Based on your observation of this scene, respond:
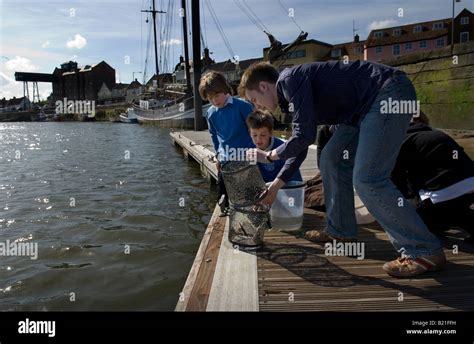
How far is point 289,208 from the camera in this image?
4.23 meters

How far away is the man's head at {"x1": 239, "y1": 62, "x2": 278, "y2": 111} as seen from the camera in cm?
320

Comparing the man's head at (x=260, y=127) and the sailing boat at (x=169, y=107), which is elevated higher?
the sailing boat at (x=169, y=107)

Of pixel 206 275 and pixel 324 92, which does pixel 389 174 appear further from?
pixel 206 275

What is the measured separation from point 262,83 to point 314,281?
154cm

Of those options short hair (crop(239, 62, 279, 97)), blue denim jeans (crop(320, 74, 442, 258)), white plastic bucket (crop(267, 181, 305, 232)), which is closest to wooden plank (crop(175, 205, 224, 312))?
white plastic bucket (crop(267, 181, 305, 232))

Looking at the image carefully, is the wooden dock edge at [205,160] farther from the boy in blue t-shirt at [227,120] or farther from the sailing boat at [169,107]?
the sailing boat at [169,107]

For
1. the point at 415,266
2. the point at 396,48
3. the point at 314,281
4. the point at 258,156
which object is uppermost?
the point at 396,48

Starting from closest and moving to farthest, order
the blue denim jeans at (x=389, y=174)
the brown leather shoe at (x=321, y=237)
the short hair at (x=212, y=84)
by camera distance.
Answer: the blue denim jeans at (x=389, y=174) < the brown leather shoe at (x=321, y=237) < the short hair at (x=212, y=84)

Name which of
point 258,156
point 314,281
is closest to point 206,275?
point 314,281

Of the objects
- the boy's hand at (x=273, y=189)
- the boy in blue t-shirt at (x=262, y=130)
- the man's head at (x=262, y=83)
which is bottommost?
the boy's hand at (x=273, y=189)

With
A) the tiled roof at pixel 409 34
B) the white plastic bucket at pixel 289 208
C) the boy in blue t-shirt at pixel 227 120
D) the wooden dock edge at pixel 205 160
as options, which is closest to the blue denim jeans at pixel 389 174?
the white plastic bucket at pixel 289 208

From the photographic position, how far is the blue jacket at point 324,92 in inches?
115

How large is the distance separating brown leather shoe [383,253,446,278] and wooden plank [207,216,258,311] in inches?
40.0

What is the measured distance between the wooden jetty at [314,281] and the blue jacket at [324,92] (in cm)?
93
